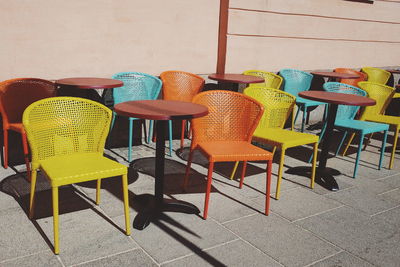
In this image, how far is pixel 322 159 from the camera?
166 inches

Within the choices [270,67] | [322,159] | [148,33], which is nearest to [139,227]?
[322,159]

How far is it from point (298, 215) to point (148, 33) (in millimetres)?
3306

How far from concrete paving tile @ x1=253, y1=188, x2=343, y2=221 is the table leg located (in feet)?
2.50

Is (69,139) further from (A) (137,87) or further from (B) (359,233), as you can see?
(B) (359,233)

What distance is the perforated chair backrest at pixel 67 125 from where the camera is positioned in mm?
2809

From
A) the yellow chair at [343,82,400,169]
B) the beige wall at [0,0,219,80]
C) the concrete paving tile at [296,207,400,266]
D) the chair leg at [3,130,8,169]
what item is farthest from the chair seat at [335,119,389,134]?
the chair leg at [3,130,8,169]

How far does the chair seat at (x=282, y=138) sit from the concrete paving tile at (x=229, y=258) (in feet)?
3.84

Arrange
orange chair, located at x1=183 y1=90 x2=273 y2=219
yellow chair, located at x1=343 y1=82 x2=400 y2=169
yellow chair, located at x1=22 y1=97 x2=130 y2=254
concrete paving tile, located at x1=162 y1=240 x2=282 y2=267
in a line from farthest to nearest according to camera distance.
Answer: yellow chair, located at x1=343 y1=82 x2=400 y2=169 → orange chair, located at x1=183 y1=90 x2=273 y2=219 → yellow chair, located at x1=22 y1=97 x2=130 y2=254 → concrete paving tile, located at x1=162 y1=240 x2=282 y2=267

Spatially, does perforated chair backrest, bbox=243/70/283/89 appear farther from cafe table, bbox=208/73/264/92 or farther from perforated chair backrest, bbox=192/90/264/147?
perforated chair backrest, bbox=192/90/264/147

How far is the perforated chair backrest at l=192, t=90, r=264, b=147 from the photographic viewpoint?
354cm

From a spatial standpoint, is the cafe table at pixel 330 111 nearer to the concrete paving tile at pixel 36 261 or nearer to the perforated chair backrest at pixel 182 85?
the perforated chair backrest at pixel 182 85

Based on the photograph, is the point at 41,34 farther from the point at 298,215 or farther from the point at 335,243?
the point at 335,243

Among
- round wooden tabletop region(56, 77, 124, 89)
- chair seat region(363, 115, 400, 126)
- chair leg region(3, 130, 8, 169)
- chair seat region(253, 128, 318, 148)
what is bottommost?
chair leg region(3, 130, 8, 169)

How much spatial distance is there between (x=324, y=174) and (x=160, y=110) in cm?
217
